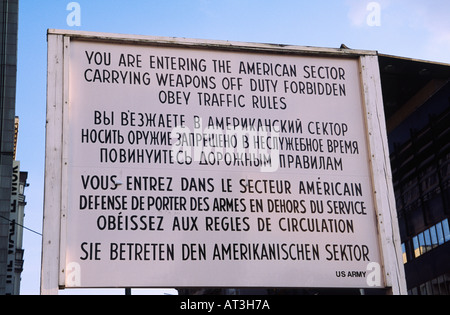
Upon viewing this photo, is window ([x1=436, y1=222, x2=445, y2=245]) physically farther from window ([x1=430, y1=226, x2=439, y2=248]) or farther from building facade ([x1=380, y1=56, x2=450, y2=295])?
window ([x1=430, y1=226, x2=439, y2=248])

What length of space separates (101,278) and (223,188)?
1.45m

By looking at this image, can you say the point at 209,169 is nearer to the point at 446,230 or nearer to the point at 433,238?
the point at 446,230

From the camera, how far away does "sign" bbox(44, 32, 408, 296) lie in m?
6.39

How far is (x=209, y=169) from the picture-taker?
22.4 ft

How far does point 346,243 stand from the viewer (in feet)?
22.6

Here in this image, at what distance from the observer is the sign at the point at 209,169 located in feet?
21.0

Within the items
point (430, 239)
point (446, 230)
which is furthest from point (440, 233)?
point (430, 239)

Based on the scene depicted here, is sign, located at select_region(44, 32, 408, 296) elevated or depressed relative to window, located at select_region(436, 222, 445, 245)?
depressed

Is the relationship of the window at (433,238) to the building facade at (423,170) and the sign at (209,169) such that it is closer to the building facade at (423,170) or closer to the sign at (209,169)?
the building facade at (423,170)

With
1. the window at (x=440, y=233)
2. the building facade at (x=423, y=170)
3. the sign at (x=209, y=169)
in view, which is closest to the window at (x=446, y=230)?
the building facade at (x=423, y=170)

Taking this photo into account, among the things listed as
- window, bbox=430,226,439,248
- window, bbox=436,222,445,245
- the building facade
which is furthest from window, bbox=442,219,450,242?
window, bbox=430,226,439,248

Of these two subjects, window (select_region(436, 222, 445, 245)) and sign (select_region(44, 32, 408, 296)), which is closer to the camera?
sign (select_region(44, 32, 408, 296))

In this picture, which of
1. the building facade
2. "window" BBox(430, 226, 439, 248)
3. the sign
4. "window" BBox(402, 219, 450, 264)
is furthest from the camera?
"window" BBox(430, 226, 439, 248)
